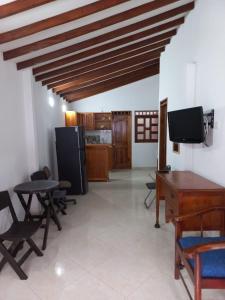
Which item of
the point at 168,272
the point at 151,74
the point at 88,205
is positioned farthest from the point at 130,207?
the point at 151,74

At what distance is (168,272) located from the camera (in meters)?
2.24

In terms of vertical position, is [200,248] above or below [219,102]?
below

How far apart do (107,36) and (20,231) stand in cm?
287

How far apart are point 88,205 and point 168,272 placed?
2.32m

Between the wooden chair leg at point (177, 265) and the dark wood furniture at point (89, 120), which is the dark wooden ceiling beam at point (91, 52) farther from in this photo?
the dark wood furniture at point (89, 120)

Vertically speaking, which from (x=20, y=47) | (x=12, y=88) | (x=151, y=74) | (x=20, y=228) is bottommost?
(x=20, y=228)

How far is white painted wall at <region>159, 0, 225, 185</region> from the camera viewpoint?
2.45m

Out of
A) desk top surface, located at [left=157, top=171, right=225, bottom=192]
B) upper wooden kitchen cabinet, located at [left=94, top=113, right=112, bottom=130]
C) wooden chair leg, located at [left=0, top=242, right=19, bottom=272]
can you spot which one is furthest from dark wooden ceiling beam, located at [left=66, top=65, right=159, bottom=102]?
wooden chair leg, located at [left=0, top=242, right=19, bottom=272]

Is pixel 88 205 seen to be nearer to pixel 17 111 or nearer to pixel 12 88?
pixel 17 111

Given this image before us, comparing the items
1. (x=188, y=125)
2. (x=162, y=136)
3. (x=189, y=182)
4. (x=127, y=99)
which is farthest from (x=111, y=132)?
(x=189, y=182)

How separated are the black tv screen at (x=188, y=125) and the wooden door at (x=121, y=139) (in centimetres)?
436

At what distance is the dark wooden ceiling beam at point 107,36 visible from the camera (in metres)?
3.20

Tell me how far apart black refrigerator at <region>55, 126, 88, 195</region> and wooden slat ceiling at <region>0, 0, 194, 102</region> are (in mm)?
1154

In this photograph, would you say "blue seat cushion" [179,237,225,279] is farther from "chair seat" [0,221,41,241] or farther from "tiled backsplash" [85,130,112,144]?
"tiled backsplash" [85,130,112,144]
